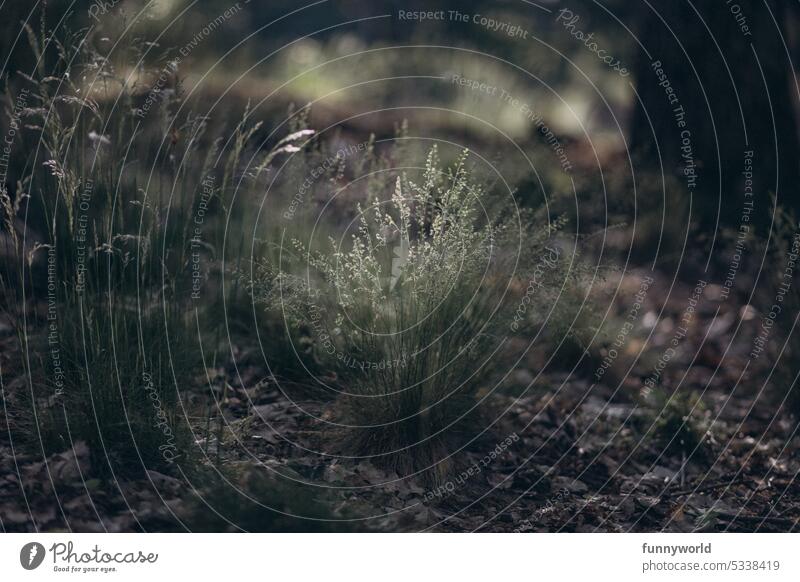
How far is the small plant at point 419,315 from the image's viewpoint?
10.7ft

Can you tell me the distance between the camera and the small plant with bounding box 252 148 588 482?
327 centimetres

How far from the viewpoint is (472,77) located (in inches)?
177

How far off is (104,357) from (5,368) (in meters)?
0.51

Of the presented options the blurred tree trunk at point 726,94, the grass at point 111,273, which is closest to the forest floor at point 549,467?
the grass at point 111,273

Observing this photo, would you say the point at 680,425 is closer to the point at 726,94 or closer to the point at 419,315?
the point at 419,315

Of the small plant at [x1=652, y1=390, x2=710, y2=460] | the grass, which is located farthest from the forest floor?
the grass

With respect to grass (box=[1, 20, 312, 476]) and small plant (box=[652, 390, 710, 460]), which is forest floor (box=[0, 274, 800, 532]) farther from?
grass (box=[1, 20, 312, 476])

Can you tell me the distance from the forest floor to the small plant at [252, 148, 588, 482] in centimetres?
A: 14

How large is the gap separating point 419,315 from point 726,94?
2.25 m

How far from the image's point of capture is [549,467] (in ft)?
11.9

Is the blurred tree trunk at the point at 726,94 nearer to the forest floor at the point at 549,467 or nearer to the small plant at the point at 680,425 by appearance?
the forest floor at the point at 549,467

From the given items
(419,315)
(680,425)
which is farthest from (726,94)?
(419,315)

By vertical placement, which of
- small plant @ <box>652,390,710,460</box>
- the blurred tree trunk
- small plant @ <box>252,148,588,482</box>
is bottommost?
small plant @ <box>652,390,710,460</box>

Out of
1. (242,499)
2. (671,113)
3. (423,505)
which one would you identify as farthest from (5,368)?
(671,113)
